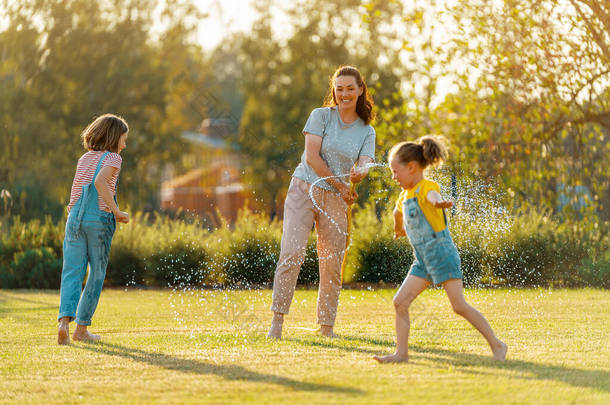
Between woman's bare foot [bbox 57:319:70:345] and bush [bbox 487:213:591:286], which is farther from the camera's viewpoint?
bush [bbox 487:213:591:286]

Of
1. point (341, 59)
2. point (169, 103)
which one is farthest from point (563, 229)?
point (169, 103)

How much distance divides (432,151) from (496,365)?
3.96ft

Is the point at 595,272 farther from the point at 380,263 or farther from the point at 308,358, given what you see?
the point at 308,358

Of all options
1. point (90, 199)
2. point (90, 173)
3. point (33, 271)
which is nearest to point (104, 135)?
point (90, 173)

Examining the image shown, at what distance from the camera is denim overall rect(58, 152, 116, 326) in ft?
19.7

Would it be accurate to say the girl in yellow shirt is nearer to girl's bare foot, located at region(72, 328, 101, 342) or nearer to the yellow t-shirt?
the yellow t-shirt

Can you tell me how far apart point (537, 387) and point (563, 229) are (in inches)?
314

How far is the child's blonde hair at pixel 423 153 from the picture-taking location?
480cm

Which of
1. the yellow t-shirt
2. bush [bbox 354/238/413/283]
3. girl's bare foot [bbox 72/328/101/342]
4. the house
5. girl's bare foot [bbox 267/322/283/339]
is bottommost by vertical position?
girl's bare foot [bbox 72/328/101/342]

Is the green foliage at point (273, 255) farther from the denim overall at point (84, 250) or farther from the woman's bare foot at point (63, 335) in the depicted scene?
the woman's bare foot at point (63, 335)

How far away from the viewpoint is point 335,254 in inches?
242

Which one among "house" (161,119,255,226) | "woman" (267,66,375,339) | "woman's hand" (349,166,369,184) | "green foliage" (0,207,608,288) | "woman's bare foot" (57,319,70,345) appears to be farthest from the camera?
"house" (161,119,255,226)

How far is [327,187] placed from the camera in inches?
235

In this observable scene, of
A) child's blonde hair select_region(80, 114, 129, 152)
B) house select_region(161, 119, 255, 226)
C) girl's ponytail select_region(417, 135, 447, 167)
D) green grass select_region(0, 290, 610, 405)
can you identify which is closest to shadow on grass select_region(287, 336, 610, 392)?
green grass select_region(0, 290, 610, 405)
